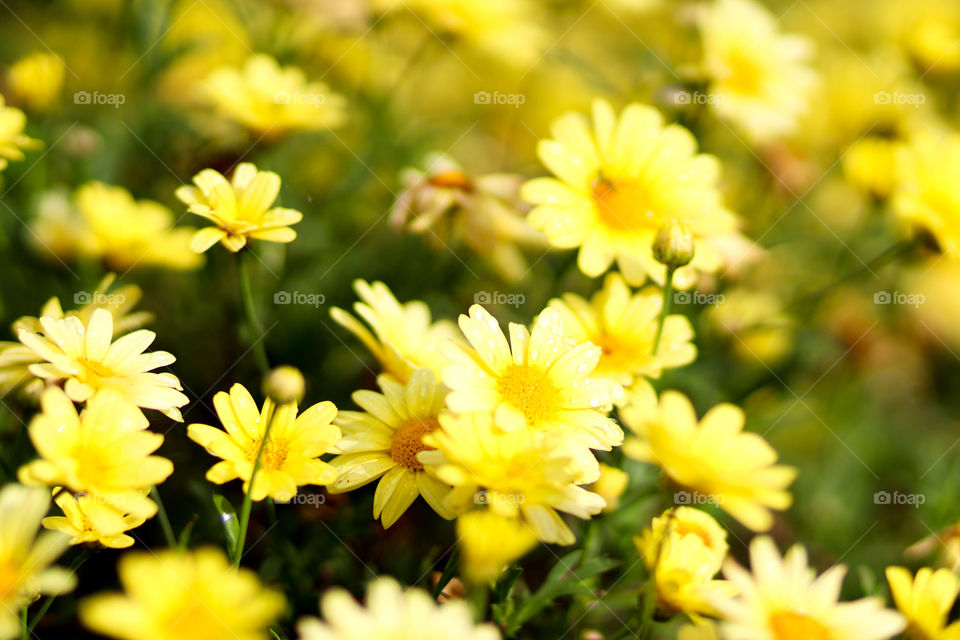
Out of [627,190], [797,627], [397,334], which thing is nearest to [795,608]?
[797,627]

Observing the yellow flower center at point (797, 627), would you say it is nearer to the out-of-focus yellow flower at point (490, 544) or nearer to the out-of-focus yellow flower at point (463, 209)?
the out-of-focus yellow flower at point (490, 544)

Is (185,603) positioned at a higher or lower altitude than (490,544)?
lower

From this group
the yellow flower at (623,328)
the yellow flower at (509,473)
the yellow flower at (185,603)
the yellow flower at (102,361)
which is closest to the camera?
the yellow flower at (185,603)

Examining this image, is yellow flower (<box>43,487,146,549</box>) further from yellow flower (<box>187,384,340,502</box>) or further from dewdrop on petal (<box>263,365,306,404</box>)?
dewdrop on petal (<box>263,365,306,404</box>)

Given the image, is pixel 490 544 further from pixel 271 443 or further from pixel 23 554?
pixel 23 554

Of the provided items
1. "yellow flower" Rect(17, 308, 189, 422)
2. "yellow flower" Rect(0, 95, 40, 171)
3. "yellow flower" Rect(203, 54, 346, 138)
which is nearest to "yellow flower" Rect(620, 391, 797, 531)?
"yellow flower" Rect(17, 308, 189, 422)

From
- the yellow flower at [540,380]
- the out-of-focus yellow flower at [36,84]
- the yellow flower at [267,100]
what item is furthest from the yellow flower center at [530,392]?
the out-of-focus yellow flower at [36,84]
